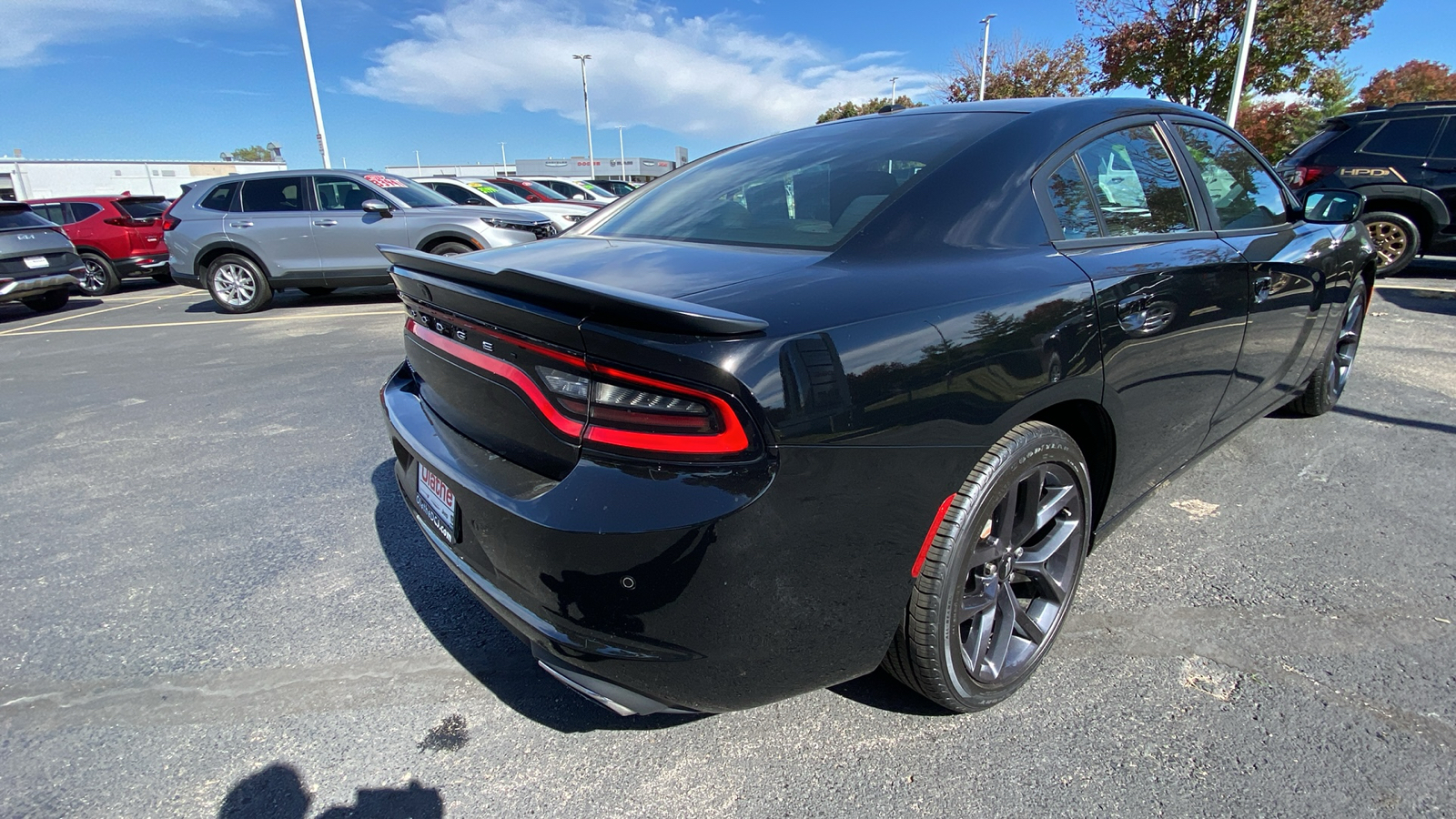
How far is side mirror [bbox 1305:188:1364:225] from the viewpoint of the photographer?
345cm

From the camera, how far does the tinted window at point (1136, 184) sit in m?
2.23

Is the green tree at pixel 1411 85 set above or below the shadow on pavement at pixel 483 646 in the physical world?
above

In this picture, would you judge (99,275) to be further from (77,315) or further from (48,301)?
(77,315)

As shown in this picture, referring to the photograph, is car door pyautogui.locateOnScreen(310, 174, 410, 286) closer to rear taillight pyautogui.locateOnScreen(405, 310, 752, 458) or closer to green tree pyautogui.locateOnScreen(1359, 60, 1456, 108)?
rear taillight pyautogui.locateOnScreen(405, 310, 752, 458)

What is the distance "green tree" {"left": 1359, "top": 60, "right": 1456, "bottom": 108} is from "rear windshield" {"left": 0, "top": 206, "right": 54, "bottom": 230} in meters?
38.8

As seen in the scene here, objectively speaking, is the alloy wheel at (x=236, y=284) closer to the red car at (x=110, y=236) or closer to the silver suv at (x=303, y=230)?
the silver suv at (x=303, y=230)

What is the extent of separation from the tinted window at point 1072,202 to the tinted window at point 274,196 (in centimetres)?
962

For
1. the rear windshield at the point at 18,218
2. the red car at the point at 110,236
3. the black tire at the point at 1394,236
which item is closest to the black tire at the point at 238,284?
the rear windshield at the point at 18,218

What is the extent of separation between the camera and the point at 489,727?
6.45 feet

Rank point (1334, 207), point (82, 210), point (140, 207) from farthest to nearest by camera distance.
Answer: point (140, 207), point (82, 210), point (1334, 207)

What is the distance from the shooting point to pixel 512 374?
1.62 meters

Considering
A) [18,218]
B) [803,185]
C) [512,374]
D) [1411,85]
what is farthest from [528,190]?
[1411,85]

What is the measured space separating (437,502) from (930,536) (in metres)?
1.25

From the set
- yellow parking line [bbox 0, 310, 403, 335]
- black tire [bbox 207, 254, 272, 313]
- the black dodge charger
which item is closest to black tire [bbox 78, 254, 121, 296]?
yellow parking line [bbox 0, 310, 403, 335]
